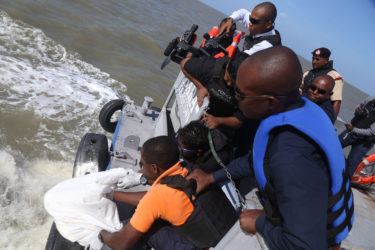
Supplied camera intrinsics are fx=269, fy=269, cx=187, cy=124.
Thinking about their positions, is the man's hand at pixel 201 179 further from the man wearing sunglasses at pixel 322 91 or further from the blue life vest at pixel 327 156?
the man wearing sunglasses at pixel 322 91

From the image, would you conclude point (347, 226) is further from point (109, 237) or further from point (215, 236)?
point (109, 237)

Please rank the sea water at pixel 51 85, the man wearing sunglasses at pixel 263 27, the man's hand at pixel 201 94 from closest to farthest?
the man's hand at pixel 201 94 → the man wearing sunglasses at pixel 263 27 → the sea water at pixel 51 85

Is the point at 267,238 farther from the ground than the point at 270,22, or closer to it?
closer to it

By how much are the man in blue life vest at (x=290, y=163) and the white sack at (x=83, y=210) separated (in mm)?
1279

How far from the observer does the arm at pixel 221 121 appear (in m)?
2.57

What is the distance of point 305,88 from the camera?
4.28 m

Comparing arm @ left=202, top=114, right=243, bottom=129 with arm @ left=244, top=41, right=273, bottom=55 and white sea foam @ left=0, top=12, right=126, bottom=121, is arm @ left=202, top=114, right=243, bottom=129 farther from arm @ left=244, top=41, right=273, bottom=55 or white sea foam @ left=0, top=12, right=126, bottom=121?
white sea foam @ left=0, top=12, right=126, bottom=121

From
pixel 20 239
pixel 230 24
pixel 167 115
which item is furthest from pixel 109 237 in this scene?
pixel 230 24

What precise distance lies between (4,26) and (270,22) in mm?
10281

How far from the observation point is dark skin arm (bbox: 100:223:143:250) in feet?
6.21

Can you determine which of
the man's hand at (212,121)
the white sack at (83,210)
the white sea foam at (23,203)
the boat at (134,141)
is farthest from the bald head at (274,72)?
the white sea foam at (23,203)

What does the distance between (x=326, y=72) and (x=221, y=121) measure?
8.25 feet

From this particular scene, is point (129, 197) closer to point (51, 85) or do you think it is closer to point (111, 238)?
point (111, 238)

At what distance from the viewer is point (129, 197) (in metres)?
2.46
